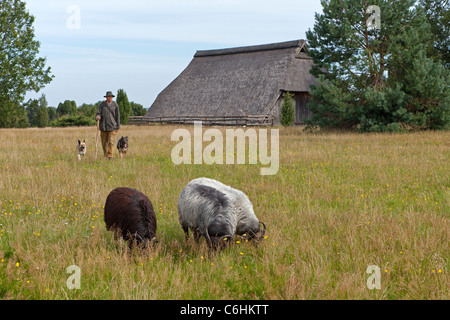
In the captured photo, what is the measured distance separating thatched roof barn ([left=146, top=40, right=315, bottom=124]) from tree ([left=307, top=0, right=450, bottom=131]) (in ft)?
37.5

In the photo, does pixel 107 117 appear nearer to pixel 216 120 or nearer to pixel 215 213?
pixel 215 213

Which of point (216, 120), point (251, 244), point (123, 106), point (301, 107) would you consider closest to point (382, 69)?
point (301, 107)

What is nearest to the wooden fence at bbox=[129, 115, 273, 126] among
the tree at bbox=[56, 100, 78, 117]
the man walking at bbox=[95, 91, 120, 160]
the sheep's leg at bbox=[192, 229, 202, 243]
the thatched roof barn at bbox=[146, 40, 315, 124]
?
the thatched roof barn at bbox=[146, 40, 315, 124]

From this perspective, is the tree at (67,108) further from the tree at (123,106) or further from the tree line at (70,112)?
the tree at (123,106)

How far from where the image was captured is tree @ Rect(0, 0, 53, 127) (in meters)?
32.5

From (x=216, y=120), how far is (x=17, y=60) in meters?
18.3

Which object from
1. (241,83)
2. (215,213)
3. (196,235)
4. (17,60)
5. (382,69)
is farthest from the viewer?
(241,83)

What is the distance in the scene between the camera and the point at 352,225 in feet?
19.8

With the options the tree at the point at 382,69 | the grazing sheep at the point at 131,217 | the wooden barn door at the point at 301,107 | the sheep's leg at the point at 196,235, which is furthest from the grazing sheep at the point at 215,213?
the wooden barn door at the point at 301,107

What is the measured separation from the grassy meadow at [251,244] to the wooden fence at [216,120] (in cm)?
2555

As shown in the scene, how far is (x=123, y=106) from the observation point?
1982 inches
